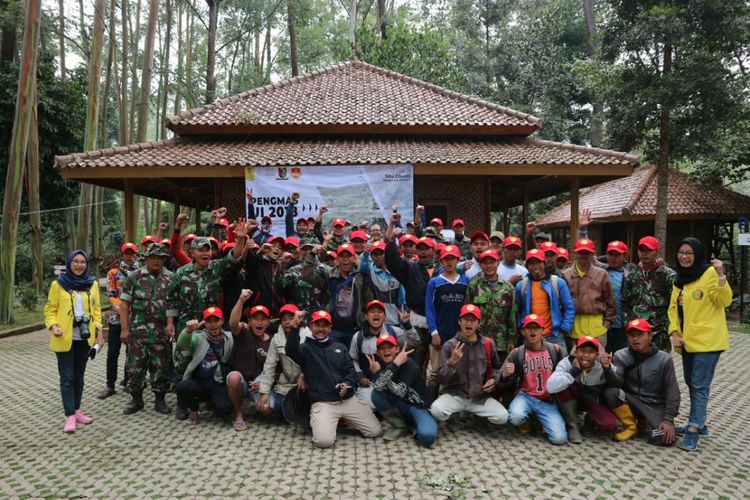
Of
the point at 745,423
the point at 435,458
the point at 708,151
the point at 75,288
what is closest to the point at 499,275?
the point at 435,458

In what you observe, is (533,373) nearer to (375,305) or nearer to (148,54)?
(375,305)

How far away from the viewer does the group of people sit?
4.45 metres

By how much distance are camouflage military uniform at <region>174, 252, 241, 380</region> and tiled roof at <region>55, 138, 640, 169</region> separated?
16.7 ft

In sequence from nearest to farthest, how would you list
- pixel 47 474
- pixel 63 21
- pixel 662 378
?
pixel 47 474
pixel 662 378
pixel 63 21

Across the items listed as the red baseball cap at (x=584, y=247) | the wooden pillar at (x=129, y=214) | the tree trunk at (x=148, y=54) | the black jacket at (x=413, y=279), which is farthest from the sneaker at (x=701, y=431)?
the tree trunk at (x=148, y=54)

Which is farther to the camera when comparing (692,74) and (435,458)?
(692,74)

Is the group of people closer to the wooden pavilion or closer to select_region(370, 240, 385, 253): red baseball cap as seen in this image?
select_region(370, 240, 385, 253): red baseball cap

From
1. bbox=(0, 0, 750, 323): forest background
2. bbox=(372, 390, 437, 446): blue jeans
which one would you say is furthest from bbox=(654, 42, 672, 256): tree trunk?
bbox=(372, 390, 437, 446): blue jeans

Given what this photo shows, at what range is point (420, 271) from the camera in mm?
5324

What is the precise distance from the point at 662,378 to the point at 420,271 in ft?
7.92

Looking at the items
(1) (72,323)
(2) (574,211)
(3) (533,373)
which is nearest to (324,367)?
(3) (533,373)

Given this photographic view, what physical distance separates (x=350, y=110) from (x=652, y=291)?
8912 millimetres

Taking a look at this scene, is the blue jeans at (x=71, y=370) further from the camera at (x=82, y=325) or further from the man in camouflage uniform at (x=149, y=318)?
the man in camouflage uniform at (x=149, y=318)

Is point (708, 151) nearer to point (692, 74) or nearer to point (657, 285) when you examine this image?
point (692, 74)
